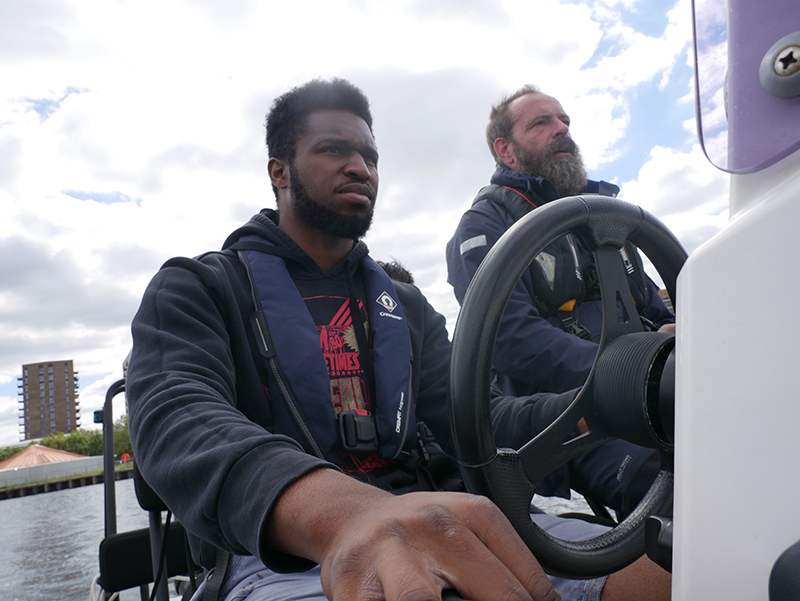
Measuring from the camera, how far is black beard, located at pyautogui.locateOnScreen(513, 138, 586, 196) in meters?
2.25

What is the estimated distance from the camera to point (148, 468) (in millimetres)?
811

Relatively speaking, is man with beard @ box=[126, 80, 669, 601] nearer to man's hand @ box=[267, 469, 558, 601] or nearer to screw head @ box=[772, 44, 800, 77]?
man's hand @ box=[267, 469, 558, 601]

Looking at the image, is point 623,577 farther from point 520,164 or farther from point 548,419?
point 520,164

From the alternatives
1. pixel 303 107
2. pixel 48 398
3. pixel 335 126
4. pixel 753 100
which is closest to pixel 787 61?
pixel 753 100

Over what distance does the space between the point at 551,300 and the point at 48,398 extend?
98.3m

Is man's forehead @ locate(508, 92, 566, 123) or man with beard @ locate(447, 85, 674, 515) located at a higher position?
man's forehead @ locate(508, 92, 566, 123)

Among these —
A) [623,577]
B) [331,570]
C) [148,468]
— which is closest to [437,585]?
[331,570]

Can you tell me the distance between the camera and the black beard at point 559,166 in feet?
7.39

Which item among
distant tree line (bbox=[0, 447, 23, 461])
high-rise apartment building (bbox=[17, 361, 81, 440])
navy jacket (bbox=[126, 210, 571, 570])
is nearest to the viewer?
navy jacket (bbox=[126, 210, 571, 570])

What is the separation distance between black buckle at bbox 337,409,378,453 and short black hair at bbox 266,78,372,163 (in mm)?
879

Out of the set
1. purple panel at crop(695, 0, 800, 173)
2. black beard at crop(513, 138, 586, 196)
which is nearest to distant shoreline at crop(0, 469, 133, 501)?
black beard at crop(513, 138, 586, 196)

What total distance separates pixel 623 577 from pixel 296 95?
5.14 feet

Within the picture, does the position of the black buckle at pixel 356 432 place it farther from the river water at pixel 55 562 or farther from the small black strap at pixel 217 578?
the river water at pixel 55 562

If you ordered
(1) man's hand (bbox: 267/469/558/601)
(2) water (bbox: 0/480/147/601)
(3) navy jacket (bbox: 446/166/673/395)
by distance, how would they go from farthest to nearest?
(2) water (bbox: 0/480/147/601) < (3) navy jacket (bbox: 446/166/673/395) < (1) man's hand (bbox: 267/469/558/601)
